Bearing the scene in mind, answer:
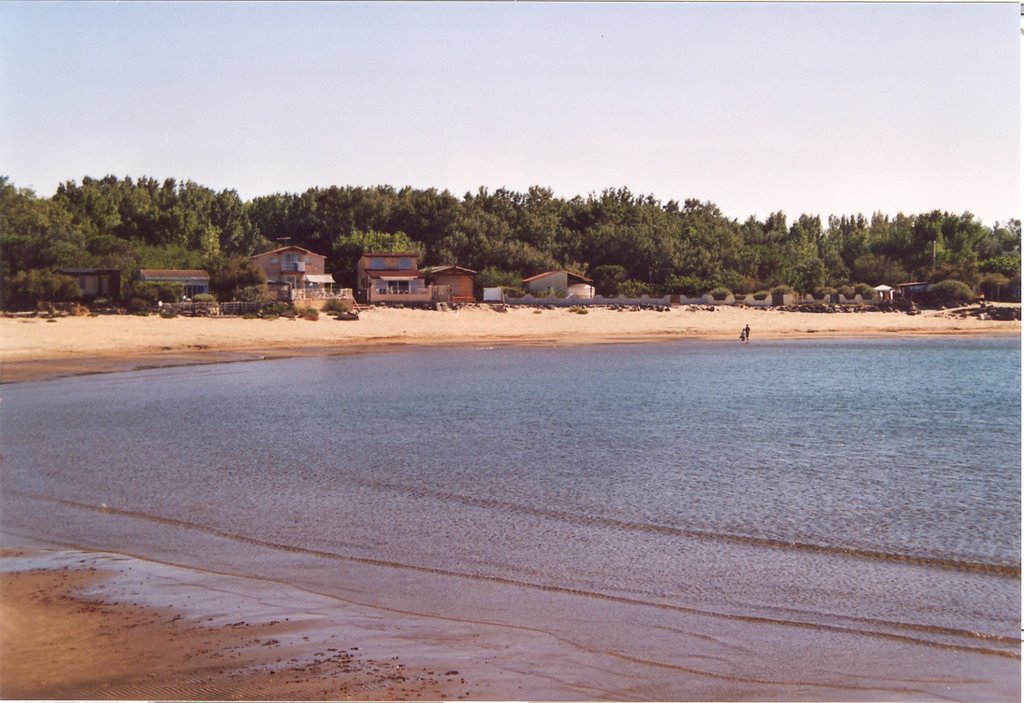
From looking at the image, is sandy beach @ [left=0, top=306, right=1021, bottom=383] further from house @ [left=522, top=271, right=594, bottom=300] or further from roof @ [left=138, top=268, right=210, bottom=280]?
roof @ [left=138, top=268, right=210, bottom=280]

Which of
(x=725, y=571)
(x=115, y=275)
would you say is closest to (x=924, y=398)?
(x=725, y=571)

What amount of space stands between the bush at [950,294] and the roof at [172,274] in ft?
162

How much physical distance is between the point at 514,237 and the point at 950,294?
31.8m

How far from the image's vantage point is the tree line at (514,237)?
235 ft

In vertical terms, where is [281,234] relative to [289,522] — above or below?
above

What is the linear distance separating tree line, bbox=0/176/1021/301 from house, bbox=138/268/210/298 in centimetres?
412

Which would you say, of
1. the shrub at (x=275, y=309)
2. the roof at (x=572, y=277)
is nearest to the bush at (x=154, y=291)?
the shrub at (x=275, y=309)

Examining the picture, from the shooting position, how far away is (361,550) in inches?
483

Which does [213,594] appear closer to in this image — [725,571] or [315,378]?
[725,571]

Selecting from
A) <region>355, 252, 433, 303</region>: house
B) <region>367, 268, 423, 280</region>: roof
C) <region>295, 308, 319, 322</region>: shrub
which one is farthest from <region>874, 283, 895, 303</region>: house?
<region>295, 308, 319, 322</region>: shrub

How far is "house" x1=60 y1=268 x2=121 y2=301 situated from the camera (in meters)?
52.6

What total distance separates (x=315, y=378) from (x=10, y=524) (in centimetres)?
2281

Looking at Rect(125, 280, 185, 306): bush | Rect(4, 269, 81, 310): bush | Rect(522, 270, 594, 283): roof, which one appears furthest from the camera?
Rect(522, 270, 594, 283): roof

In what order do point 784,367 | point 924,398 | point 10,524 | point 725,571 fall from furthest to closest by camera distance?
point 784,367, point 924,398, point 10,524, point 725,571
